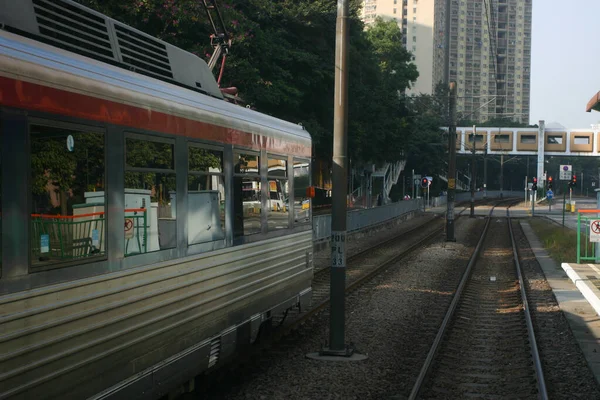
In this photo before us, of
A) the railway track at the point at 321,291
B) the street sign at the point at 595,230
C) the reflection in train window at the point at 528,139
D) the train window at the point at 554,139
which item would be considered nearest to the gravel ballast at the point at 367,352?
the railway track at the point at 321,291

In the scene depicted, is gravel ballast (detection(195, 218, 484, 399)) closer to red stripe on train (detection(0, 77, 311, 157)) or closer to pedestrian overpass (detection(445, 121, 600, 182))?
red stripe on train (detection(0, 77, 311, 157))

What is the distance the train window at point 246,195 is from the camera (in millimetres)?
8375

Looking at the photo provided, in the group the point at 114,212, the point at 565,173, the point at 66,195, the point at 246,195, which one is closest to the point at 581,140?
the point at 565,173

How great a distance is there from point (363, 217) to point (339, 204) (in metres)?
24.7

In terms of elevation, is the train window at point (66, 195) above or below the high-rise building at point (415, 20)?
below

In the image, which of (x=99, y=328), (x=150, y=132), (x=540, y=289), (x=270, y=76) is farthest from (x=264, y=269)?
(x=270, y=76)

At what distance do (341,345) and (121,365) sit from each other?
4.59 m

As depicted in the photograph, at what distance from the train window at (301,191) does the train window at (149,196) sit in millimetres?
4152

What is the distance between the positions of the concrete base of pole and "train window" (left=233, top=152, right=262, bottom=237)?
184cm

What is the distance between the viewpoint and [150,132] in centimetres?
638

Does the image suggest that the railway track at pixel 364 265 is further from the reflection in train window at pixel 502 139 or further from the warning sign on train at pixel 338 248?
the reflection in train window at pixel 502 139

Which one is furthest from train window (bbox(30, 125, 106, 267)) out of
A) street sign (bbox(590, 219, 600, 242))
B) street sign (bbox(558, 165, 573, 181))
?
street sign (bbox(558, 165, 573, 181))

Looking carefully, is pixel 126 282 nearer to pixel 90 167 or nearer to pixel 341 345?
pixel 90 167

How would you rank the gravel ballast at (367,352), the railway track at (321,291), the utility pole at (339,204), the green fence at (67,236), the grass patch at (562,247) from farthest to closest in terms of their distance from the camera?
the grass patch at (562,247)
the utility pole at (339,204)
the railway track at (321,291)
the gravel ballast at (367,352)
the green fence at (67,236)
